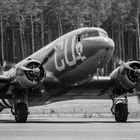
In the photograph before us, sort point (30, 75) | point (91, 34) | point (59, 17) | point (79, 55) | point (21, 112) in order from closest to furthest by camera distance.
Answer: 1. point (21, 112)
2. point (30, 75)
3. point (79, 55)
4. point (91, 34)
5. point (59, 17)

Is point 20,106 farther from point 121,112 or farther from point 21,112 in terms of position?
point 121,112

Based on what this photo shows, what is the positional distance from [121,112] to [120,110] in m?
0.12

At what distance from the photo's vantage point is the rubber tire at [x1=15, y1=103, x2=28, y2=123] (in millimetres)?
27828

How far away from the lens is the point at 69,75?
2895cm

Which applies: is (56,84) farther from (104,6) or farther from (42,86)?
(104,6)

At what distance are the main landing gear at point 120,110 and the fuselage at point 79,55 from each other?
212 cm

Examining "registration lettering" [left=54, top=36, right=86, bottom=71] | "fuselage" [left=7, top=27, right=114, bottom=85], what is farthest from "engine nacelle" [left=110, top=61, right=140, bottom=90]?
"registration lettering" [left=54, top=36, right=86, bottom=71]

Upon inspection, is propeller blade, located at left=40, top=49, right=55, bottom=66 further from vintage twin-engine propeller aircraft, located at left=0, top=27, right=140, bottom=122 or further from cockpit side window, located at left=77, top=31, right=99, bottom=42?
cockpit side window, located at left=77, top=31, right=99, bottom=42

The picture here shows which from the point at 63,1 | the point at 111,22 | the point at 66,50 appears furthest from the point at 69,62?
the point at 111,22

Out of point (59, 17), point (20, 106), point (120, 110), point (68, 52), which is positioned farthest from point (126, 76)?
point (59, 17)

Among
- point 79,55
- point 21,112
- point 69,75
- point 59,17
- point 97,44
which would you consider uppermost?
point 97,44

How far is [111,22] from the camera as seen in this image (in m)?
122

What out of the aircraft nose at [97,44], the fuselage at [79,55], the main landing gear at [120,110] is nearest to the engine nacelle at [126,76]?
the main landing gear at [120,110]

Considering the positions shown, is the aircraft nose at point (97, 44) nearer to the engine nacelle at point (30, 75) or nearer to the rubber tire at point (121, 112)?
the engine nacelle at point (30, 75)
